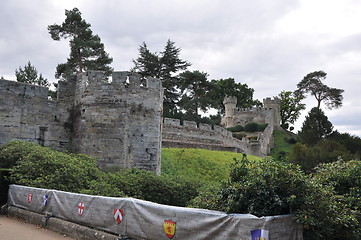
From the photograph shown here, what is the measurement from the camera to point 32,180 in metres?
9.86

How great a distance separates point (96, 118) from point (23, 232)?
6708 millimetres

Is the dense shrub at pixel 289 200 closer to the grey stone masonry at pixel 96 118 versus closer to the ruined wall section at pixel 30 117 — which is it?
the grey stone masonry at pixel 96 118

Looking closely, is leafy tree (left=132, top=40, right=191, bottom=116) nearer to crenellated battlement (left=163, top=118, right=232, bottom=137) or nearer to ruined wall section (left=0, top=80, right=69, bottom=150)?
crenellated battlement (left=163, top=118, right=232, bottom=137)

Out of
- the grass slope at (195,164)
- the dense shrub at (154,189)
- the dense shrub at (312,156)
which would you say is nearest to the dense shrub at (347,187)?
the dense shrub at (154,189)

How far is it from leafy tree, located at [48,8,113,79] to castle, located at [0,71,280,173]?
1611 centimetres

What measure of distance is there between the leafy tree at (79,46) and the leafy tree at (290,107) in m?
42.1

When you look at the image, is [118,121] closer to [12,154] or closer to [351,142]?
[12,154]

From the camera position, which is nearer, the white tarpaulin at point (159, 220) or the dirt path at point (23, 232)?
the white tarpaulin at point (159, 220)

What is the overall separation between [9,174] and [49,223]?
3619 millimetres

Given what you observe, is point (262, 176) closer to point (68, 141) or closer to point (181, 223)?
point (181, 223)

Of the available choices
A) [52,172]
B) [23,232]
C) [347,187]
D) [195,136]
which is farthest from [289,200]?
[195,136]

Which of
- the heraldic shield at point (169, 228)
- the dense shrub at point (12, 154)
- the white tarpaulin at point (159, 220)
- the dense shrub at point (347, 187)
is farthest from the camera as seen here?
the dense shrub at point (12, 154)

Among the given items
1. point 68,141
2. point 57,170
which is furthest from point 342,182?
point 68,141

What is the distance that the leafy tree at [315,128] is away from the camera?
37.5 m
